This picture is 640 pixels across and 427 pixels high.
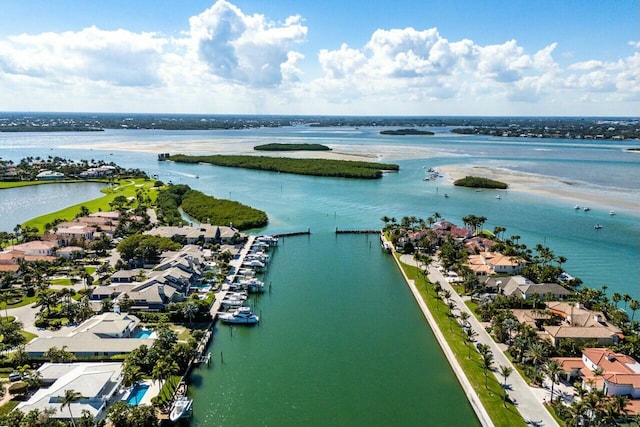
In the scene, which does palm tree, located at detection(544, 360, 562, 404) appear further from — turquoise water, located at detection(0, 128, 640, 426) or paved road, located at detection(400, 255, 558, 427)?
turquoise water, located at detection(0, 128, 640, 426)

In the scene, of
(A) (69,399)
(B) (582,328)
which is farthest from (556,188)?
(A) (69,399)

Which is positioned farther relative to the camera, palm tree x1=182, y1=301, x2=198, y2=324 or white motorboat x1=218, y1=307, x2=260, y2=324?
white motorboat x1=218, y1=307, x2=260, y2=324

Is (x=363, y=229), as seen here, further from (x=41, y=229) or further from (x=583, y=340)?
(x=41, y=229)

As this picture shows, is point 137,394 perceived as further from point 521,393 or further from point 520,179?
point 520,179

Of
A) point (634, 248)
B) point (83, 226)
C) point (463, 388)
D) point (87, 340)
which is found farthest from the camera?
point (83, 226)

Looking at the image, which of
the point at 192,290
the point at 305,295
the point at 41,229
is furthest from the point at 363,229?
the point at 41,229

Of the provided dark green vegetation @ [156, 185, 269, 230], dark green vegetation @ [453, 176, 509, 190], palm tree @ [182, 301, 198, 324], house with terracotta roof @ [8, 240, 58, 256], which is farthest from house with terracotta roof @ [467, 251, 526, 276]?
dark green vegetation @ [453, 176, 509, 190]

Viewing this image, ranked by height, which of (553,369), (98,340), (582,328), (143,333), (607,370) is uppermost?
(553,369)
